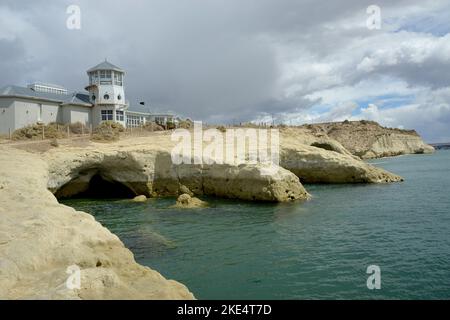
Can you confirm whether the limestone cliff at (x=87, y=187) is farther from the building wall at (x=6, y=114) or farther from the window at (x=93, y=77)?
the window at (x=93, y=77)

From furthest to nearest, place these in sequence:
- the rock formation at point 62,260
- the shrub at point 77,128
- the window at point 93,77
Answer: the window at point 93,77 < the shrub at point 77,128 < the rock formation at point 62,260

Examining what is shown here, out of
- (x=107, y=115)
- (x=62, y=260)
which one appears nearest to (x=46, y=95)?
(x=107, y=115)

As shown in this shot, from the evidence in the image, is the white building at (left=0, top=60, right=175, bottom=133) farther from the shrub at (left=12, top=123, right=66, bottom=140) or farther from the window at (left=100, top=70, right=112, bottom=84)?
the shrub at (left=12, top=123, right=66, bottom=140)

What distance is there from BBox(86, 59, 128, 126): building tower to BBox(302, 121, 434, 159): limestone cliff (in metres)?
66.4

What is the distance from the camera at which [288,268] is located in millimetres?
12906

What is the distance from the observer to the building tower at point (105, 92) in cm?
5103

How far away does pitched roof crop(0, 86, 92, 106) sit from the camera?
4294cm

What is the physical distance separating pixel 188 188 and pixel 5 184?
51.0 feet

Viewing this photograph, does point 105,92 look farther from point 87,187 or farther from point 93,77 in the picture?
point 87,187

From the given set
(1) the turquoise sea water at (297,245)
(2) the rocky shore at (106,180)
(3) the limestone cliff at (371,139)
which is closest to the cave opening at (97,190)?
(2) the rocky shore at (106,180)

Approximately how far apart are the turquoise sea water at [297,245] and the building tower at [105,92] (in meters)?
26.7

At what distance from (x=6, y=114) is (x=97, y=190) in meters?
16.7

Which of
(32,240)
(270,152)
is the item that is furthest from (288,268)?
(270,152)

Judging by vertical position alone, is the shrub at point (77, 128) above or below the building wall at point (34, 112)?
below
